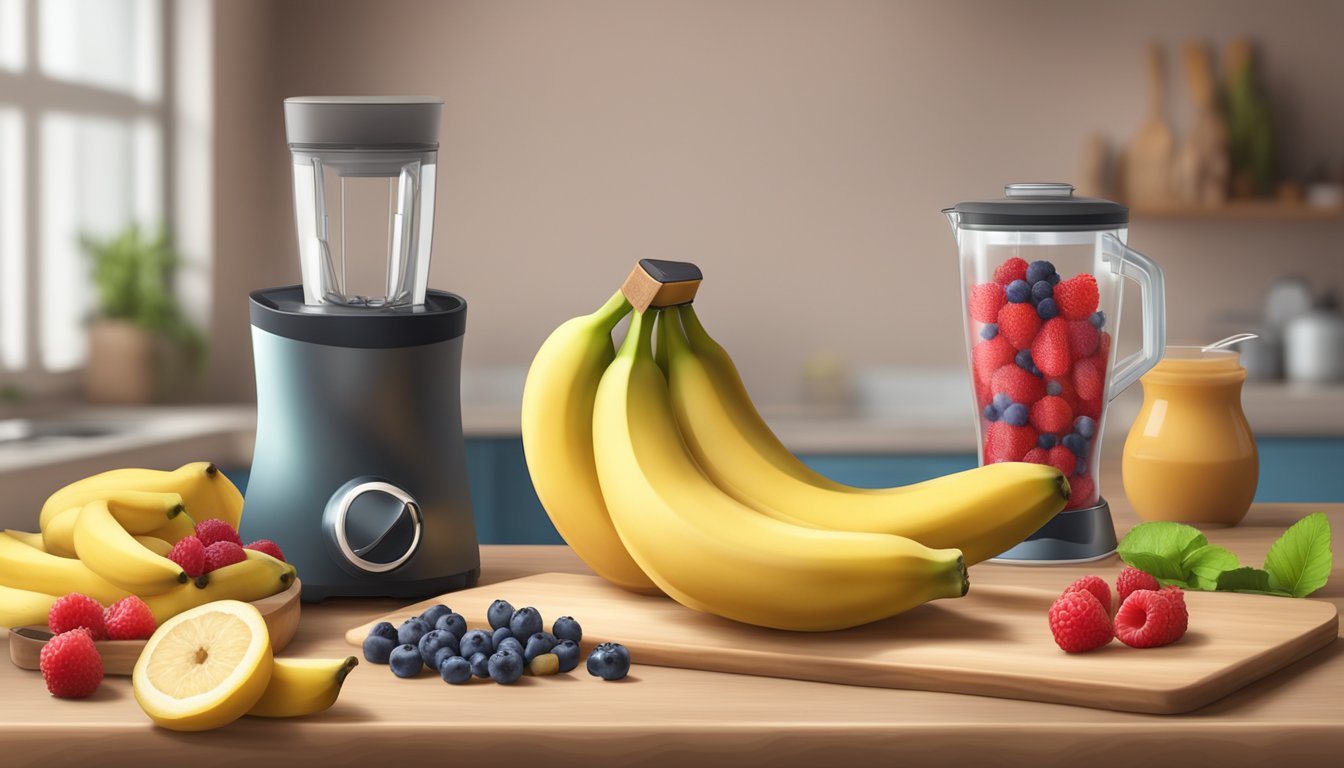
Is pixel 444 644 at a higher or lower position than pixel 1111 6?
lower

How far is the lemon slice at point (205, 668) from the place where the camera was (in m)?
0.65

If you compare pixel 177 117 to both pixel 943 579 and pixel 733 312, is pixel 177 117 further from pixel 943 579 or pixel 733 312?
pixel 943 579

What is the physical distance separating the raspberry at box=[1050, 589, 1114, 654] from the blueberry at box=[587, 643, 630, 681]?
9.6 inches

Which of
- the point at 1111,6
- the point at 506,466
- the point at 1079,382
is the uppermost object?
the point at 1111,6

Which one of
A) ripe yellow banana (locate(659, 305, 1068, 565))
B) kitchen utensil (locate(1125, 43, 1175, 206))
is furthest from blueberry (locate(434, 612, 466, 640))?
kitchen utensil (locate(1125, 43, 1175, 206))

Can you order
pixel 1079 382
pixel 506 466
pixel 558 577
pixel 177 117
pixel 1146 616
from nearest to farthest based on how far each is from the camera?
pixel 1146 616 < pixel 558 577 < pixel 1079 382 < pixel 506 466 < pixel 177 117

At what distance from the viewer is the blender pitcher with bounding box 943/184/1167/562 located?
105 centimetres

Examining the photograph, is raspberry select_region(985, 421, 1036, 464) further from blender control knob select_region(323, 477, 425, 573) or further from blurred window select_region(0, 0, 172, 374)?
blurred window select_region(0, 0, 172, 374)

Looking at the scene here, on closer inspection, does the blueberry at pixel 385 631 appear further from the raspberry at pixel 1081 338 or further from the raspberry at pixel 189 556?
the raspberry at pixel 1081 338

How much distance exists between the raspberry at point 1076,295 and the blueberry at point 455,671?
0.56 metres

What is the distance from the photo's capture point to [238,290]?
3447 mm

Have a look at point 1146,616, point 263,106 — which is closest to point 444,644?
point 1146,616

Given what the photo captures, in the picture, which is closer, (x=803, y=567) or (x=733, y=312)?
(x=803, y=567)

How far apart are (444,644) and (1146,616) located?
40cm
